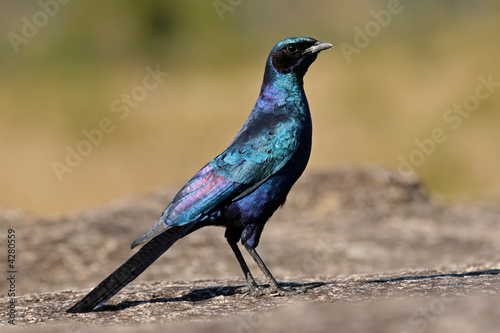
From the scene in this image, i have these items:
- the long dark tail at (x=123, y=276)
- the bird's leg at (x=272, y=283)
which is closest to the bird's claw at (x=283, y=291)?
the bird's leg at (x=272, y=283)

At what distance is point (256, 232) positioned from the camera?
252 inches

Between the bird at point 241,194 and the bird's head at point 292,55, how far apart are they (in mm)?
401

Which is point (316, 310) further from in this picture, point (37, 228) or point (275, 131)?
point (37, 228)

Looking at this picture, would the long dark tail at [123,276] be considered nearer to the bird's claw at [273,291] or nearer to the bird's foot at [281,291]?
the bird's claw at [273,291]

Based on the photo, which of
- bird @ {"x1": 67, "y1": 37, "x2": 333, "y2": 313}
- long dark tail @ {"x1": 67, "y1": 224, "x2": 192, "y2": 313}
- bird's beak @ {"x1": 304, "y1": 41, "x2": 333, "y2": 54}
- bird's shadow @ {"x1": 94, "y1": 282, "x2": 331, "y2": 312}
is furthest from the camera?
bird's beak @ {"x1": 304, "y1": 41, "x2": 333, "y2": 54}

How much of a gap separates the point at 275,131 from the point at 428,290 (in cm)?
177

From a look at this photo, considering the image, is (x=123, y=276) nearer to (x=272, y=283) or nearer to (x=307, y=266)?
(x=272, y=283)

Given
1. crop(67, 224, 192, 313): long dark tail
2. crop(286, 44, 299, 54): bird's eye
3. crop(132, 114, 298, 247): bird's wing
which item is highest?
crop(286, 44, 299, 54): bird's eye

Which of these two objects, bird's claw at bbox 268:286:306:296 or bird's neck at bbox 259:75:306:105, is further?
bird's neck at bbox 259:75:306:105

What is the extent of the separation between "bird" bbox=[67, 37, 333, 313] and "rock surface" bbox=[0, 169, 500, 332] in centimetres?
40

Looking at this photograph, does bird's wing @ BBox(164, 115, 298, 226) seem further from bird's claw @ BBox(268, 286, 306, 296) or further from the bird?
bird's claw @ BBox(268, 286, 306, 296)

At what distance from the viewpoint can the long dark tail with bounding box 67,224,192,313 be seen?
236 inches

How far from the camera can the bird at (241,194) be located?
6125mm

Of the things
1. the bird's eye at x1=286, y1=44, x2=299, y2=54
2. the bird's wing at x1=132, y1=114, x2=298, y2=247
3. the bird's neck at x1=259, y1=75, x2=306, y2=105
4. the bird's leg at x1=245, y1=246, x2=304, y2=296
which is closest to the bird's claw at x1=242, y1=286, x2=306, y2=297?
the bird's leg at x1=245, y1=246, x2=304, y2=296
